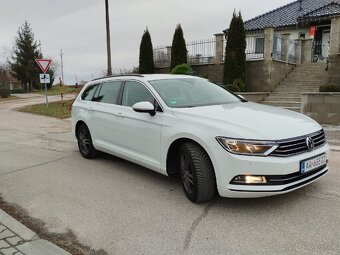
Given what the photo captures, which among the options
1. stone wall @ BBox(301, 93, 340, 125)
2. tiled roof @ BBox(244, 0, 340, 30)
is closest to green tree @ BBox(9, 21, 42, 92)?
tiled roof @ BBox(244, 0, 340, 30)

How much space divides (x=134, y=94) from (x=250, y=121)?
2.10m

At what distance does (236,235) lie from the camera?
11.3 ft

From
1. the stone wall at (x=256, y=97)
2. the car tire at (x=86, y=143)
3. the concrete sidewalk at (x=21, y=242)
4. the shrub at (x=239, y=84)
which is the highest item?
the shrub at (x=239, y=84)

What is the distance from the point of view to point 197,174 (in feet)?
13.2

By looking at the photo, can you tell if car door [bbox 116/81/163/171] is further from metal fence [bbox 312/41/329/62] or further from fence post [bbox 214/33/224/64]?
metal fence [bbox 312/41/329/62]

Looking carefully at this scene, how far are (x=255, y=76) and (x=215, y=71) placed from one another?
2.38 metres

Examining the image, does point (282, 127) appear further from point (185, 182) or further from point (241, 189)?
point (185, 182)

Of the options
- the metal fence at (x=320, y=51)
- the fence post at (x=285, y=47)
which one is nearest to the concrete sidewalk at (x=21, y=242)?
the fence post at (x=285, y=47)

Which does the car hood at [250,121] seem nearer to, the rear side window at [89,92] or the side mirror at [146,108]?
the side mirror at [146,108]

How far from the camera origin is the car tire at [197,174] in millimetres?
3986

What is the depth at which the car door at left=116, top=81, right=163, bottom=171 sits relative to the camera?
471 cm

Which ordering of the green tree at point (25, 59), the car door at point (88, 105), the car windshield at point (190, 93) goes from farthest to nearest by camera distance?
the green tree at point (25, 59) < the car door at point (88, 105) < the car windshield at point (190, 93)

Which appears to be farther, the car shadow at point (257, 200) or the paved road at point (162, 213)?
the car shadow at point (257, 200)

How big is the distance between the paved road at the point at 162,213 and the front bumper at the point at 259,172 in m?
0.32
